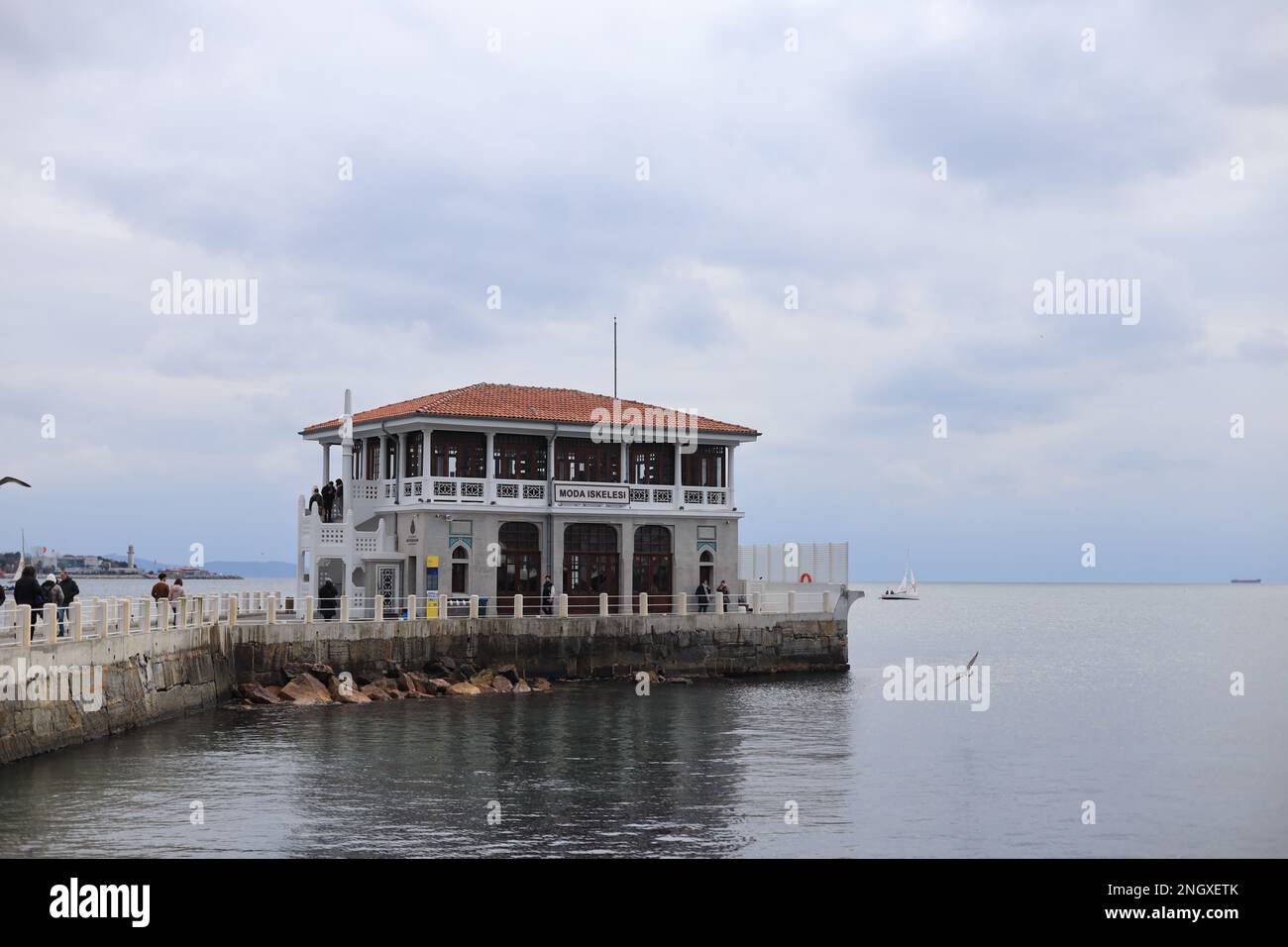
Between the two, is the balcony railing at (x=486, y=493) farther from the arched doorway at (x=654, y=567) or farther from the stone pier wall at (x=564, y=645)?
the stone pier wall at (x=564, y=645)

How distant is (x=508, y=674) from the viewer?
40875mm

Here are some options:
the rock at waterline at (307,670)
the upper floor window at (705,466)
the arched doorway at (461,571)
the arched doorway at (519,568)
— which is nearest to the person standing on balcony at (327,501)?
the arched doorway at (461,571)

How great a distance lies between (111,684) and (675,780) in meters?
12.2

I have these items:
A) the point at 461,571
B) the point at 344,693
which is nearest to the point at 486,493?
the point at 461,571

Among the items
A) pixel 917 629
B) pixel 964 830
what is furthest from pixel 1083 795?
pixel 917 629

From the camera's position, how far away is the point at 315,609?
38469 mm

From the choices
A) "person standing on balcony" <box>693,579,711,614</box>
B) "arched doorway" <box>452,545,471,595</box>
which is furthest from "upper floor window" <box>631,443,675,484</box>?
"arched doorway" <box>452,545,471,595</box>

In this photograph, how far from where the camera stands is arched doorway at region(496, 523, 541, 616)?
146 ft

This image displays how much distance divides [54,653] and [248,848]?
7.89 m

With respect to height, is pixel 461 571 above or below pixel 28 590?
above

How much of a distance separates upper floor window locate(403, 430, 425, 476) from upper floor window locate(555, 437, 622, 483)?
4.63 meters

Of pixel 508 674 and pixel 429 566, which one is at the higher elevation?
pixel 429 566

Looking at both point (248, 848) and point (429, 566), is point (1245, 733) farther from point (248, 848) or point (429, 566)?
point (248, 848)

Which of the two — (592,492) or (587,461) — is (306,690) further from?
(587,461)
